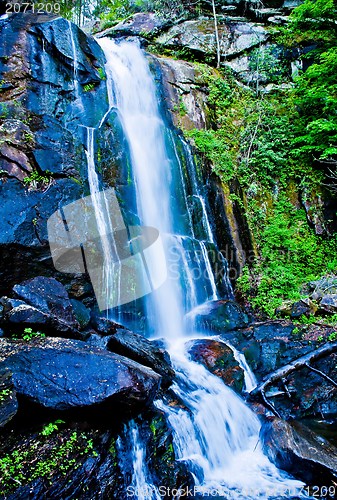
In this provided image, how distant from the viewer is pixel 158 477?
3.73m

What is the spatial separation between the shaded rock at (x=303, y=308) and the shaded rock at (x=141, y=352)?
12.9 ft

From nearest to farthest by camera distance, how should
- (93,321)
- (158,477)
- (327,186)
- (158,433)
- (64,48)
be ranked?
(158,477), (158,433), (93,321), (64,48), (327,186)

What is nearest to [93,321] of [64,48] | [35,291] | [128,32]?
[35,291]

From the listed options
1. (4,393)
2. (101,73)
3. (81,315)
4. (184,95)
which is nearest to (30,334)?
(4,393)

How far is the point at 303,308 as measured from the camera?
818 centimetres

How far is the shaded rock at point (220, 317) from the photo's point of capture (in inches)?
313

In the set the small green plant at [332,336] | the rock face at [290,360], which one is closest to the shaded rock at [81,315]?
the rock face at [290,360]

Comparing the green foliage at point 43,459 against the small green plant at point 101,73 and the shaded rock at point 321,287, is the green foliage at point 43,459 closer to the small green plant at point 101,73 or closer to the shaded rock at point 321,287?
the shaded rock at point 321,287

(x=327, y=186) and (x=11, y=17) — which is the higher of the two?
(x=11, y=17)

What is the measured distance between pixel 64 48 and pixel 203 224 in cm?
680

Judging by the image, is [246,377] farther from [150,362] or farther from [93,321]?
[93,321]

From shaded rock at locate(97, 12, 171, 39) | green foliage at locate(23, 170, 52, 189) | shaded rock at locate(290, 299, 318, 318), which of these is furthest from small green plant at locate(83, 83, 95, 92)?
shaded rock at locate(290, 299, 318, 318)

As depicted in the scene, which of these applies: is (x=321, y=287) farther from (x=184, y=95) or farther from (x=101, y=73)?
(x=101, y=73)

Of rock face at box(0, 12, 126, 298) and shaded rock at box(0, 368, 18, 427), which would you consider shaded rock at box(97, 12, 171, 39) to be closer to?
rock face at box(0, 12, 126, 298)
